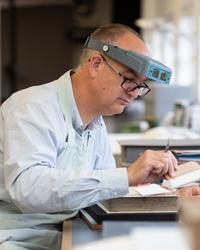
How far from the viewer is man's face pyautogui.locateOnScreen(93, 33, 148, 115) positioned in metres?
1.52

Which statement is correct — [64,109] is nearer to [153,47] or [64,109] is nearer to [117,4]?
[153,47]

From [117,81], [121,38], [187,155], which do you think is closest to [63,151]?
[117,81]

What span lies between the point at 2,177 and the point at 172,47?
4.88 meters

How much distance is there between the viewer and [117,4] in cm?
886

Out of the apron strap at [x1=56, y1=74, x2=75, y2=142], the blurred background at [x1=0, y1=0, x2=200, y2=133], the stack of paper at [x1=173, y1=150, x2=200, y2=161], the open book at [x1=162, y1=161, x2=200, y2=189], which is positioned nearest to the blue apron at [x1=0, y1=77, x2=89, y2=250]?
the apron strap at [x1=56, y1=74, x2=75, y2=142]

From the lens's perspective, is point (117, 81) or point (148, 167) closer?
point (148, 167)

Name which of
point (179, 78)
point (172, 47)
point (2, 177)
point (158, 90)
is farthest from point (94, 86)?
point (172, 47)

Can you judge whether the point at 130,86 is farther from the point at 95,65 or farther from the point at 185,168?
the point at 185,168

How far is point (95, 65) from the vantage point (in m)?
1.56

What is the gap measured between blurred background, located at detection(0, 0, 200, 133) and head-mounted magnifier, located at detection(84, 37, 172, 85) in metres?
3.06

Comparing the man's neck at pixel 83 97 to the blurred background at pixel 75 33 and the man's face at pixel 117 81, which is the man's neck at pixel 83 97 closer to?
the man's face at pixel 117 81

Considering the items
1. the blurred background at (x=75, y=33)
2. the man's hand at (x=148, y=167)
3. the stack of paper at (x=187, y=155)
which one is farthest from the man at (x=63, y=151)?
the blurred background at (x=75, y=33)

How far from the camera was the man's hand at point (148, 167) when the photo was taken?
1.37 meters

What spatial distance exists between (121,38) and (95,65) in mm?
107
